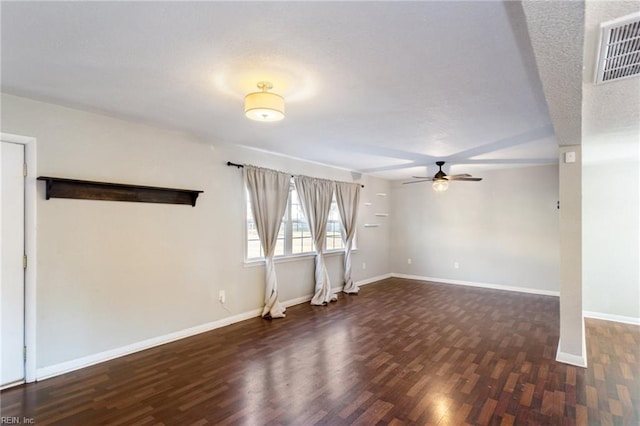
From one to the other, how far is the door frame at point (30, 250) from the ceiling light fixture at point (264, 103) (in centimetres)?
209

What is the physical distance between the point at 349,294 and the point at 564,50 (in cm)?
522

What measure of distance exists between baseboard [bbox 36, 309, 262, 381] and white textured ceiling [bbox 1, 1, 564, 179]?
241 centimetres

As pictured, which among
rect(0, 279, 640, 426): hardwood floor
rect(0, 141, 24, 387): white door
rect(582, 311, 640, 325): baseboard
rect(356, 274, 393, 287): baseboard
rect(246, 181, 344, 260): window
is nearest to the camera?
rect(0, 279, 640, 426): hardwood floor

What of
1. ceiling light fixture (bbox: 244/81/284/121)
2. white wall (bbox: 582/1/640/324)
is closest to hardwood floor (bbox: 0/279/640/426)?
white wall (bbox: 582/1/640/324)

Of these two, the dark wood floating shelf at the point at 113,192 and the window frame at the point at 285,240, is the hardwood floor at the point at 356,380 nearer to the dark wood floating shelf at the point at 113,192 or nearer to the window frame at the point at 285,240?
the window frame at the point at 285,240

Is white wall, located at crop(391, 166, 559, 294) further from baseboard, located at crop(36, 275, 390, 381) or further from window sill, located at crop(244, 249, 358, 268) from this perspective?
baseboard, located at crop(36, 275, 390, 381)

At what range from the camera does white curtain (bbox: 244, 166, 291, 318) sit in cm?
466

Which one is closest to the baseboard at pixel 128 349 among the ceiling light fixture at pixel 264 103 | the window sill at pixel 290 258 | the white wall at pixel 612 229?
the window sill at pixel 290 258

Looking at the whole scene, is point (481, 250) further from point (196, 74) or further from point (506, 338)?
point (196, 74)

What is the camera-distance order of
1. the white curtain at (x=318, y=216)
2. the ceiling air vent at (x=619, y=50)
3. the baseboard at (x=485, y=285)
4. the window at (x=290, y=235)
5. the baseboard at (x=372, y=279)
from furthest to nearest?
the baseboard at (x=372, y=279) → the baseboard at (x=485, y=285) → the white curtain at (x=318, y=216) → the window at (x=290, y=235) → the ceiling air vent at (x=619, y=50)

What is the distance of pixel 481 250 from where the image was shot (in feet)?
22.4

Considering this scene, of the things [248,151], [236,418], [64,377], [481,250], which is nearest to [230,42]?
[236,418]

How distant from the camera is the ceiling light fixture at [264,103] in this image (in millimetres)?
2426

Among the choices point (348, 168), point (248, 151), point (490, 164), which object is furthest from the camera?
point (348, 168)
